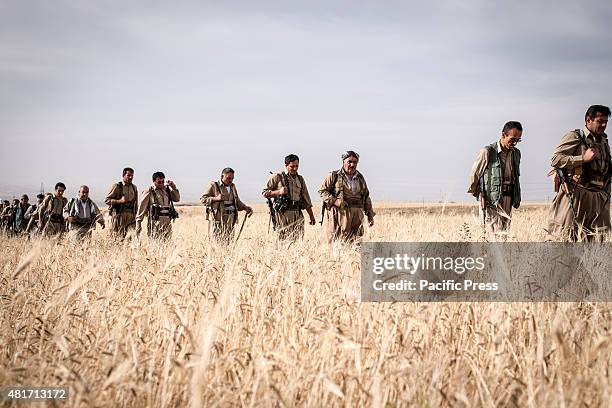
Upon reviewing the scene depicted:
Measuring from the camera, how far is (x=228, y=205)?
31.3 feet

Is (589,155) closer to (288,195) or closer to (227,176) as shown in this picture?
(288,195)

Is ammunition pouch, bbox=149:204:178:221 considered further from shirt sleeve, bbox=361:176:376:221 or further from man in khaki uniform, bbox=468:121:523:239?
man in khaki uniform, bbox=468:121:523:239

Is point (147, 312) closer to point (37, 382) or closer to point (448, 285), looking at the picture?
point (37, 382)

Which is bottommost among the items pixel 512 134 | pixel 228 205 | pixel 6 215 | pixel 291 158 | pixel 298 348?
pixel 298 348

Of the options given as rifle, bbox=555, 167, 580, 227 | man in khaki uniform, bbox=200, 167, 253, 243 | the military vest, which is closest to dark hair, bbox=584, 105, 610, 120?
rifle, bbox=555, 167, 580, 227

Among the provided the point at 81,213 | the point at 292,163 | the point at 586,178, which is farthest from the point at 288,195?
the point at 81,213

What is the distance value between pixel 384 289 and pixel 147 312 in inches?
63.3

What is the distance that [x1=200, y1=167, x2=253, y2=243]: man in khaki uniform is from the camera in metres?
9.33

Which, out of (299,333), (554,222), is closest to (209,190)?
(554,222)

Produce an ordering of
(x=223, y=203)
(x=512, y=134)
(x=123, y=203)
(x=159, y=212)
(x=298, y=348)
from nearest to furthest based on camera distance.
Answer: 1. (x=298, y=348)
2. (x=512, y=134)
3. (x=223, y=203)
4. (x=159, y=212)
5. (x=123, y=203)

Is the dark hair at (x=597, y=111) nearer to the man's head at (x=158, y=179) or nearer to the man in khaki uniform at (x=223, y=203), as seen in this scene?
the man in khaki uniform at (x=223, y=203)

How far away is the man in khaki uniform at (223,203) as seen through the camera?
Result: 9.33 meters

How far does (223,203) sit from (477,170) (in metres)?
4.88

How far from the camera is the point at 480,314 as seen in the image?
9.58ft
